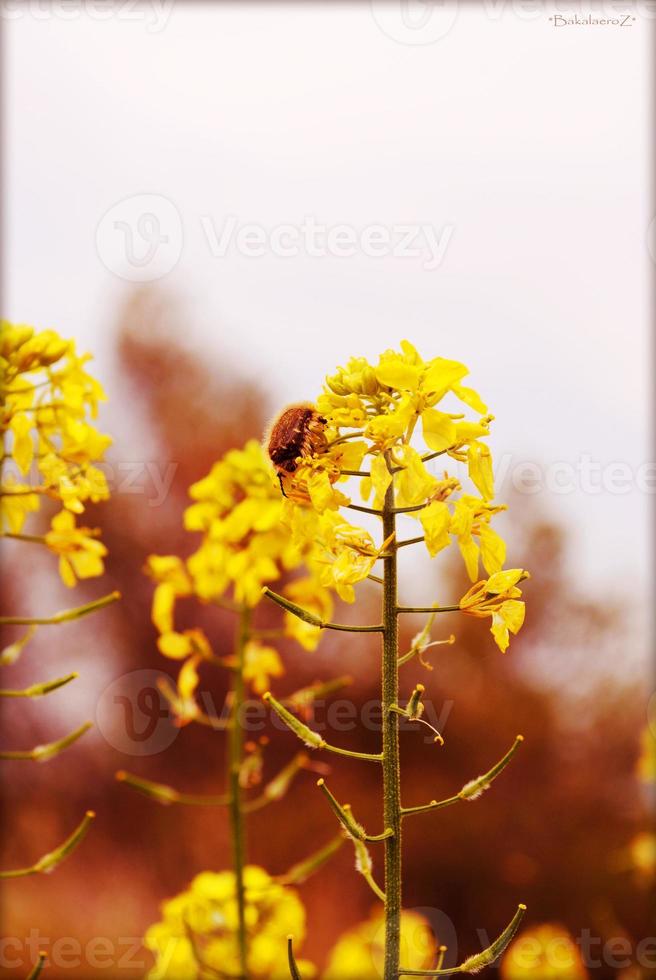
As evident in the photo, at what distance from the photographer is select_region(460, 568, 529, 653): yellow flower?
966mm

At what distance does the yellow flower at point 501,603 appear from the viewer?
3.17 feet

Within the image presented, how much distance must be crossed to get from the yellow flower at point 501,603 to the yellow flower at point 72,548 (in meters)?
0.56

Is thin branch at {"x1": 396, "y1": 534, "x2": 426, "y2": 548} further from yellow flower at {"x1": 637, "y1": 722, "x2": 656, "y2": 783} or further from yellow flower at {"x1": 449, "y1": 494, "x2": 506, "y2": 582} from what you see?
yellow flower at {"x1": 637, "y1": 722, "x2": 656, "y2": 783}

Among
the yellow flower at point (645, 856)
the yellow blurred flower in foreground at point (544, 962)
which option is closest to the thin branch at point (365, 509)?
the yellow blurred flower in foreground at point (544, 962)

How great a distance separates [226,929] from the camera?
156 cm

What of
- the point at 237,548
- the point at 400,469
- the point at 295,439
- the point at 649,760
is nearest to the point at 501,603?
the point at 400,469

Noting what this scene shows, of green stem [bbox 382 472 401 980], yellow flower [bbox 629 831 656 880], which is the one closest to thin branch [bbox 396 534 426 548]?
green stem [bbox 382 472 401 980]

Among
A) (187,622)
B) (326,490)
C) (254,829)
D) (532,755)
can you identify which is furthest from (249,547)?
(532,755)

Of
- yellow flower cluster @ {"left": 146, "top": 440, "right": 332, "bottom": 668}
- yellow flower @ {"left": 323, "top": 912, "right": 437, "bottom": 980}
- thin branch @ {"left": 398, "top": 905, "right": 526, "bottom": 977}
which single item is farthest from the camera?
yellow flower @ {"left": 323, "top": 912, "right": 437, "bottom": 980}

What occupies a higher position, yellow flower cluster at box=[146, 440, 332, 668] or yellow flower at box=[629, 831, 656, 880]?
yellow flower cluster at box=[146, 440, 332, 668]

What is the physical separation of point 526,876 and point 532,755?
0.48 m

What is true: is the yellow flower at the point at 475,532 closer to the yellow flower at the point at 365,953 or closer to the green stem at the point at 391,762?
the green stem at the point at 391,762

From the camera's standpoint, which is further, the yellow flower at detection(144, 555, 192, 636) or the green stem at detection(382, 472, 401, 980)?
the yellow flower at detection(144, 555, 192, 636)

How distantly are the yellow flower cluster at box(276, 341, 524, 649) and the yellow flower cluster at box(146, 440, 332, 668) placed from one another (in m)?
0.39
